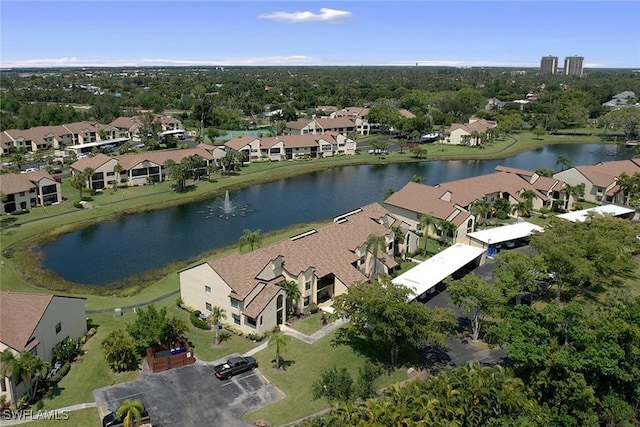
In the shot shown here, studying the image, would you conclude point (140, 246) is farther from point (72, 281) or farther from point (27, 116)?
point (27, 116)

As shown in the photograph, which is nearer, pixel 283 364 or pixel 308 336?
pixel 283 364

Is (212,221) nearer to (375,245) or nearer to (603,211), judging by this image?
(375,245)

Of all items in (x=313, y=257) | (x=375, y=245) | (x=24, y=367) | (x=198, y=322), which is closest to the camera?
(x=24, y=367)

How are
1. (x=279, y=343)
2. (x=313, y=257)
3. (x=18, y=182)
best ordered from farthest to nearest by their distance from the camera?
1. (x=18, y=182)
2. (x=313, y=257)
3. (x=279, y=343)

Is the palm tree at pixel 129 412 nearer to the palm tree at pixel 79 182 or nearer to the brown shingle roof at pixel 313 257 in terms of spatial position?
the brown shingle roof at pixel 313 257

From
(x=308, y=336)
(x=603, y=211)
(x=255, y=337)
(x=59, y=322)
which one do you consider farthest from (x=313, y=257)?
(x=603, y=211)

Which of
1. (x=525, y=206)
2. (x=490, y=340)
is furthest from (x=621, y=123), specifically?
(x=490, y=340)
